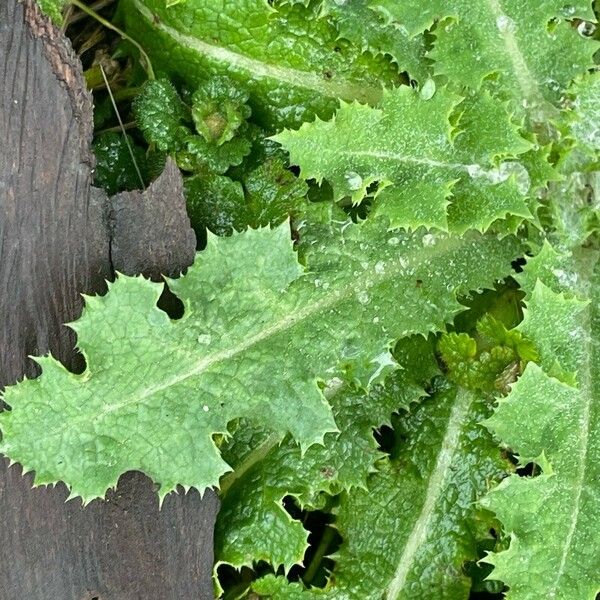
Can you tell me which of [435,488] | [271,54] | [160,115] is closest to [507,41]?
[271,54]

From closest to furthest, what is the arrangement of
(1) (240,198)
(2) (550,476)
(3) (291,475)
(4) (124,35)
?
(2) (550,476) → (3) (291,475) → (1) (240,198) → (4) (124,35)

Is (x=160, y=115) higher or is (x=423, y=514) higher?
(x=160, y=115)

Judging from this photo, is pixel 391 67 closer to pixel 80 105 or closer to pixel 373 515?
pixel 80 105

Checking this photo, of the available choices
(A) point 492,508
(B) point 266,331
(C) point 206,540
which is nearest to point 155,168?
(B) point 266,331

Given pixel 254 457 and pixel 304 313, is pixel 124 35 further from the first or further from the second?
pixel 254 457

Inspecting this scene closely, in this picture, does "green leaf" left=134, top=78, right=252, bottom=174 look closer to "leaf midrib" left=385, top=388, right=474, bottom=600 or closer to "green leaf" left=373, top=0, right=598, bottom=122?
"green leaf" left=373, top=0, right=598, bottom=122

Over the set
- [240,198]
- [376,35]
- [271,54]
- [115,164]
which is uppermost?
[376,35]
